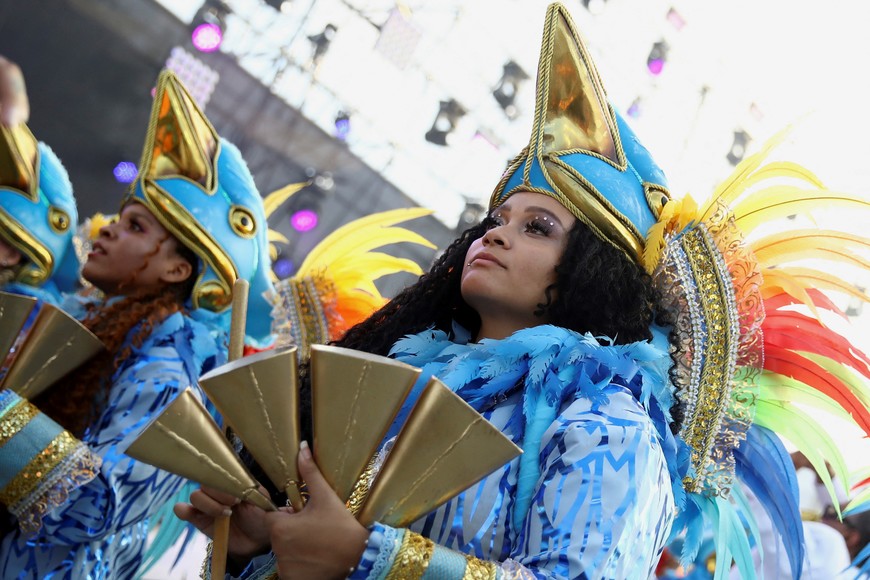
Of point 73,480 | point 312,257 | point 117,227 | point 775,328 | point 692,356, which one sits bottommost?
point 73,480

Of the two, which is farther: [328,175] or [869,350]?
[328,175]

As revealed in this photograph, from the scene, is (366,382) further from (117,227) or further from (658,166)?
(117,227)

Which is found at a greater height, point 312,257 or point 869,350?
point 869,350

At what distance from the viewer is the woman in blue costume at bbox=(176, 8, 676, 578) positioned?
4.23ft

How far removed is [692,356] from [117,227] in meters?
2.01

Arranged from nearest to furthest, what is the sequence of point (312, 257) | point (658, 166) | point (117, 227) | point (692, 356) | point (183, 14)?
point (692, 356) < point (658, 166) < point (117, 227) < point (312, 257) < point (183, 14)

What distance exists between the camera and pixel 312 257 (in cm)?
352

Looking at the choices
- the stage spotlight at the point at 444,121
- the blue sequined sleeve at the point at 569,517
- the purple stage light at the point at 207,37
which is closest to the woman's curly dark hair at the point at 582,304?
the blue sequined sleeve at the point at 569,517

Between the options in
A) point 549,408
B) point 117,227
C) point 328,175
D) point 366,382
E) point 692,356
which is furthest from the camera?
point 328,175

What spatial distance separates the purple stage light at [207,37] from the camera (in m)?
6.07

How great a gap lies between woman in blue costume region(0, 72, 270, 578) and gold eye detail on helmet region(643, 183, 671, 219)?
4.03 feet

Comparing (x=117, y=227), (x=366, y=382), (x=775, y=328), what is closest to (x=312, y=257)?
(x=117, y=227)

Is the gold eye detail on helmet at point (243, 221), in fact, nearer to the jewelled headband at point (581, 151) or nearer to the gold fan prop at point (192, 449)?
the jewelled headband at point (581, 151)

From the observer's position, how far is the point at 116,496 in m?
2.39
